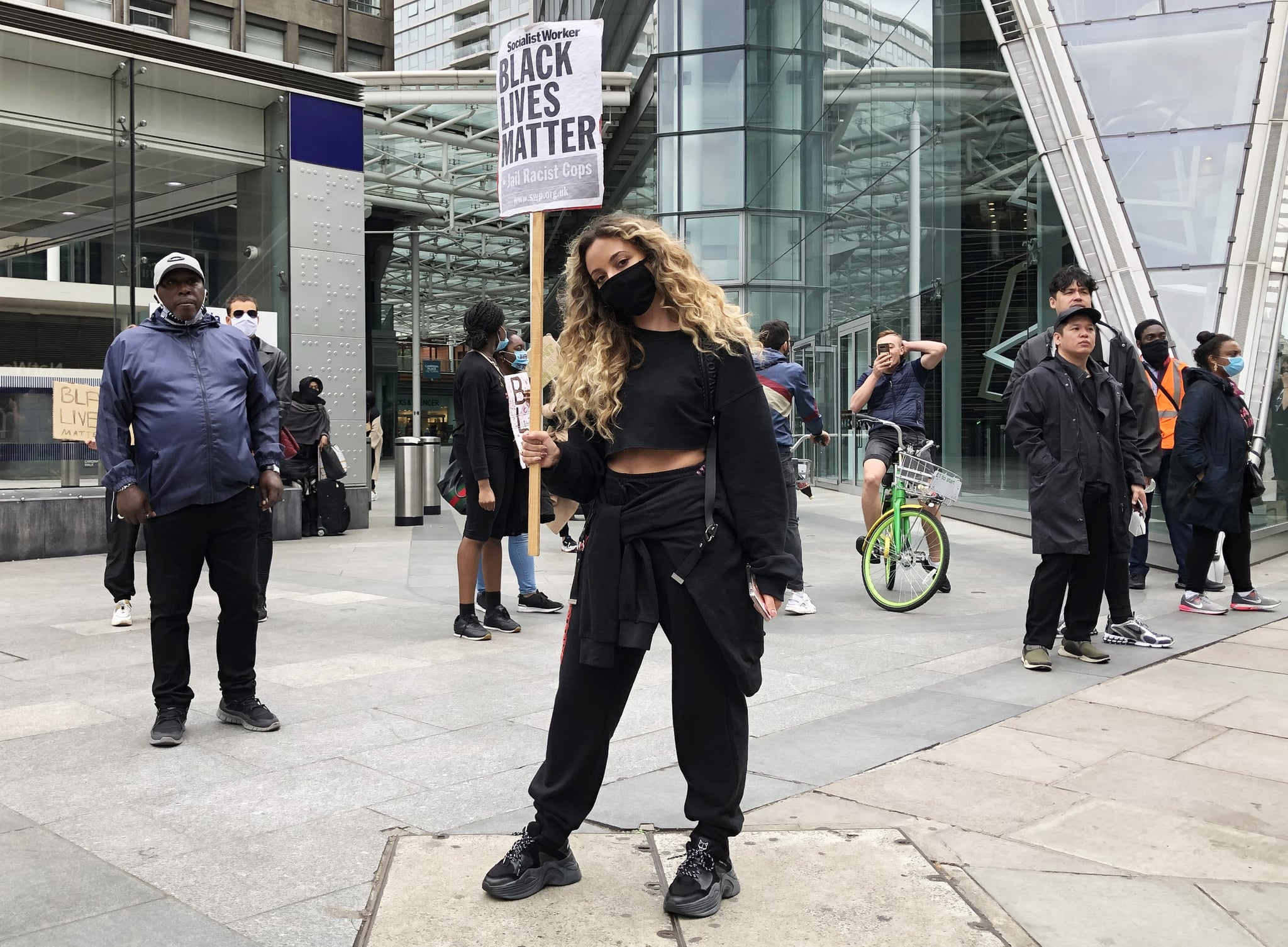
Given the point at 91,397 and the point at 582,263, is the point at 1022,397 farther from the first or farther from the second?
the point at 91,397

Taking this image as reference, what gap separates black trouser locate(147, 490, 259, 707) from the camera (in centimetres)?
463

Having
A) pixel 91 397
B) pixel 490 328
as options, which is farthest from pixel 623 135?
pixel 490 328

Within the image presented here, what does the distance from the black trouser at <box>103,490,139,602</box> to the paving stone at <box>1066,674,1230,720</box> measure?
17.6 feet

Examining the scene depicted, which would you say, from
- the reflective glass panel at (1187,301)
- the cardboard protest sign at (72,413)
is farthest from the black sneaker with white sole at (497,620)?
the reflective glass panel at (1187,301)

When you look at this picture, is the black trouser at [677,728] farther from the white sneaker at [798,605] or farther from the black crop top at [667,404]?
the white sneaker at [798,605]

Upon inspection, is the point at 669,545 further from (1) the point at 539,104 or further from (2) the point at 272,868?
(1) the point at 539,104

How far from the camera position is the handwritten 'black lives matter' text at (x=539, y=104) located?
357 cm

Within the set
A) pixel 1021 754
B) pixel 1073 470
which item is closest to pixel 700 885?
pixel 1021 754

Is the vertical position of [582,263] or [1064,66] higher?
[1064,66]

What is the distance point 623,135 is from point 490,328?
21522 millimetres

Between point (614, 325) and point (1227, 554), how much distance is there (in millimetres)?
6142

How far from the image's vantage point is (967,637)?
22.2 ft

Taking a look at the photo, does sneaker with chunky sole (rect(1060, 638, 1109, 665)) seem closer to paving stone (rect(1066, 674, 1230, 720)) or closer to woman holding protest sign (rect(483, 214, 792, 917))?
paving stone (rect(1066, 674, 1230, 720))

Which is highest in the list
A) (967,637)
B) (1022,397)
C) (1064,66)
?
(1064,66)
